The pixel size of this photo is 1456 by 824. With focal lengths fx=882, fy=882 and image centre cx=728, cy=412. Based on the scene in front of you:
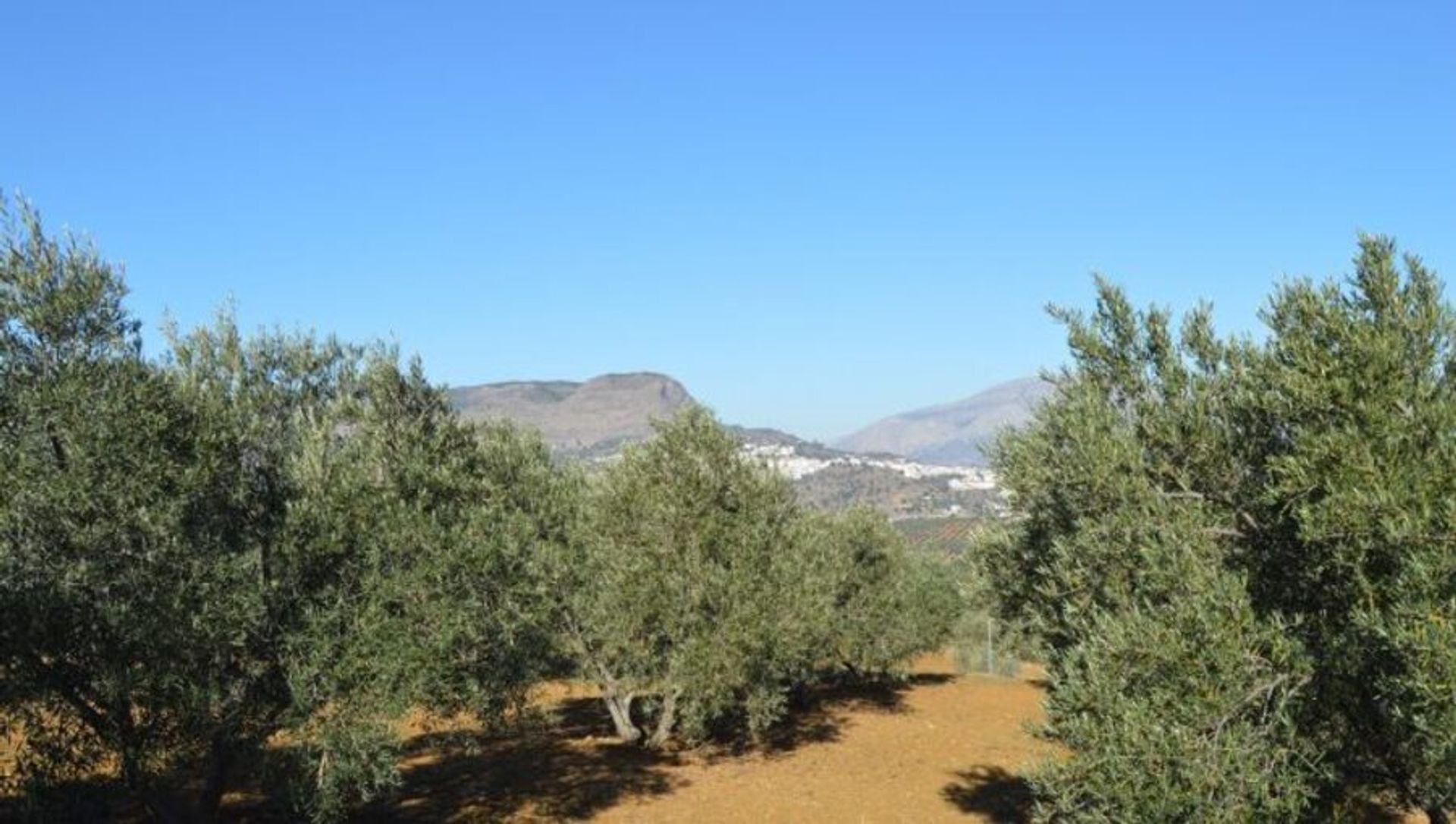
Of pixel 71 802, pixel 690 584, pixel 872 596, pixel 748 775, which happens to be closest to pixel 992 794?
pixel 748 775

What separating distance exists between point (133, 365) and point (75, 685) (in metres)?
5.71

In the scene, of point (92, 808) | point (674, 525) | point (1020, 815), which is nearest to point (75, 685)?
point (92, 808)

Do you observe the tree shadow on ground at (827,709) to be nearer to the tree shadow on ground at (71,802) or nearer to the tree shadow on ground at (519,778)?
the tree shadow on ground at (519,778)

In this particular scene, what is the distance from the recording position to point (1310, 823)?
13477 mm

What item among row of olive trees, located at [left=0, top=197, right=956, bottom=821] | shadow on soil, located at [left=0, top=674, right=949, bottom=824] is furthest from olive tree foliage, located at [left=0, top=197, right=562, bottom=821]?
shadow on soil, located at [left=0, top=674, right=949, bottom=824]

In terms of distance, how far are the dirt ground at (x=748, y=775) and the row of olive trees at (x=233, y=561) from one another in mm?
3840

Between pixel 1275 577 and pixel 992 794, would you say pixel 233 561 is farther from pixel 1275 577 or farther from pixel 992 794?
pixel 992 794

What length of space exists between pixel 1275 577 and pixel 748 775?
64.6 ft

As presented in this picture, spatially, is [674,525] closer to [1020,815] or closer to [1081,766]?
[1020,815]

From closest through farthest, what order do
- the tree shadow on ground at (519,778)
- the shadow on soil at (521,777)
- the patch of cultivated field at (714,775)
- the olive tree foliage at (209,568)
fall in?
1. the olive tree foliage at (209,568)
2. the shadow on soil at (521,777)
3. the tree shadow on ground at (519,778)
4. the patch of cultivated field at (714,775)

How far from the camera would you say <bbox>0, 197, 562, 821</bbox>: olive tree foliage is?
14.7 m

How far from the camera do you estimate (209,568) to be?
15.6 m

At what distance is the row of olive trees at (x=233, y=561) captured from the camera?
48.3ft

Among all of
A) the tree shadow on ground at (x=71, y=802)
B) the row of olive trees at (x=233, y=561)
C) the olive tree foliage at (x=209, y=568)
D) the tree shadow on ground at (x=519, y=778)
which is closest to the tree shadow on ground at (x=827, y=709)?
the tree shadow on ground at (x=519, y=778)
